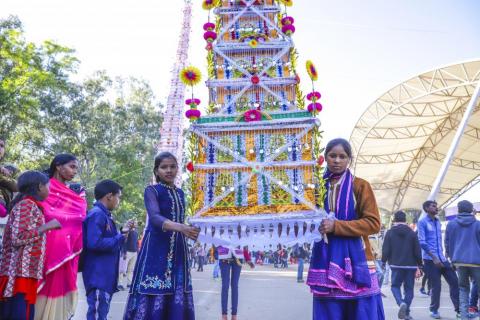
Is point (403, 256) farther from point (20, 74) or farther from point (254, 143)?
point (20, 74)

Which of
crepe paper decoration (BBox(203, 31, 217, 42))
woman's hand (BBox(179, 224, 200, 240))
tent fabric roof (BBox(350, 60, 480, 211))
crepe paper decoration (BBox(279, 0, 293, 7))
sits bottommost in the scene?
woman's hand (BBox(179, 224, 200, 240))

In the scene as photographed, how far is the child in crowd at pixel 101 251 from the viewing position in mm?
4336

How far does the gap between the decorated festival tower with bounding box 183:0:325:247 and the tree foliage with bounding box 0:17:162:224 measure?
56.3 ft

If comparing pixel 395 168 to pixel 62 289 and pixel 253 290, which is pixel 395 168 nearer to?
pixel 253 290

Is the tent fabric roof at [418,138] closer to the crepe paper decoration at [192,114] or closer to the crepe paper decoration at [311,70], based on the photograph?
the crepe paper decoration at [311,70]

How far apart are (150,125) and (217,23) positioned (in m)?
25.4

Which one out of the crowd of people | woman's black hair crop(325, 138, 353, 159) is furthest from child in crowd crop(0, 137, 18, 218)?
woman's black hair crop(325, 138, 353, 159)

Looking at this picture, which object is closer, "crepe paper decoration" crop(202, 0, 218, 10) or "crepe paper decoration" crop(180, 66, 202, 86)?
"crepe paper decoration" crop(180, 66, 202, 86)

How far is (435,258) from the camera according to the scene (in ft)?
21.5

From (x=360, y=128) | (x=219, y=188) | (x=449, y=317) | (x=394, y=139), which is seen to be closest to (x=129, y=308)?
(x=219, y=188)

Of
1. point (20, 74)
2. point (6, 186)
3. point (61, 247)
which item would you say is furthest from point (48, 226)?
point (20, 74)

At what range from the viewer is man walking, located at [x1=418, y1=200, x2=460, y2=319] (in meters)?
6.64

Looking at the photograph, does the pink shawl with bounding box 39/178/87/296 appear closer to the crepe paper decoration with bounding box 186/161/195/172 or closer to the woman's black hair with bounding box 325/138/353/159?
the crepe paper decoration with bounding box 186/161/195/172

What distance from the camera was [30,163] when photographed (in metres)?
24.7
